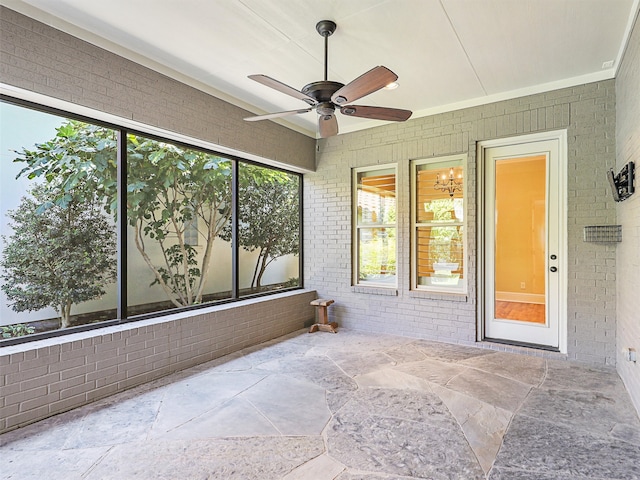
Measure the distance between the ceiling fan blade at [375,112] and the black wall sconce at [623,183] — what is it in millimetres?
1799

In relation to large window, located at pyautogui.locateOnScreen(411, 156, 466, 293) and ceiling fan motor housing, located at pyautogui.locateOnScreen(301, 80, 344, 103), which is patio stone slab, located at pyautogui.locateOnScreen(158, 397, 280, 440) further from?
large window, located at pyautogui.locateOnScreen(411, 156, 466, 293)

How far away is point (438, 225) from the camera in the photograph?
15.3 ft

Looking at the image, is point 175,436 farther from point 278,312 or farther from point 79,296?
point 278,312

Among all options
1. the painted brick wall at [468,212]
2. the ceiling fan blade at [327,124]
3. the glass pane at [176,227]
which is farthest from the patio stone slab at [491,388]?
the glass pane at [176,227]

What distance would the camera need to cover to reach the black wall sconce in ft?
9.22

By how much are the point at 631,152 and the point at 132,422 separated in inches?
173

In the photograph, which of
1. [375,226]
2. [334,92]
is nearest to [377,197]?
[375,226]

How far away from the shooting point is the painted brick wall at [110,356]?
248 centimetres

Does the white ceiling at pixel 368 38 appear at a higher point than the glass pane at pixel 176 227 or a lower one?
higher

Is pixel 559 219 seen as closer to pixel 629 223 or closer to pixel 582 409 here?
pixel 629 223

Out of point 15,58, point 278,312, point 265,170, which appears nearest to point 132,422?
point 278,312

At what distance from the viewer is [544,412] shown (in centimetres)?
265

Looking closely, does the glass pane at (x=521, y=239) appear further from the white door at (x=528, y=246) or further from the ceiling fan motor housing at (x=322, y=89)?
the ceiling fan motor housing at (x=322, y=89)

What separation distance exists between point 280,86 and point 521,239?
459 centimetres
